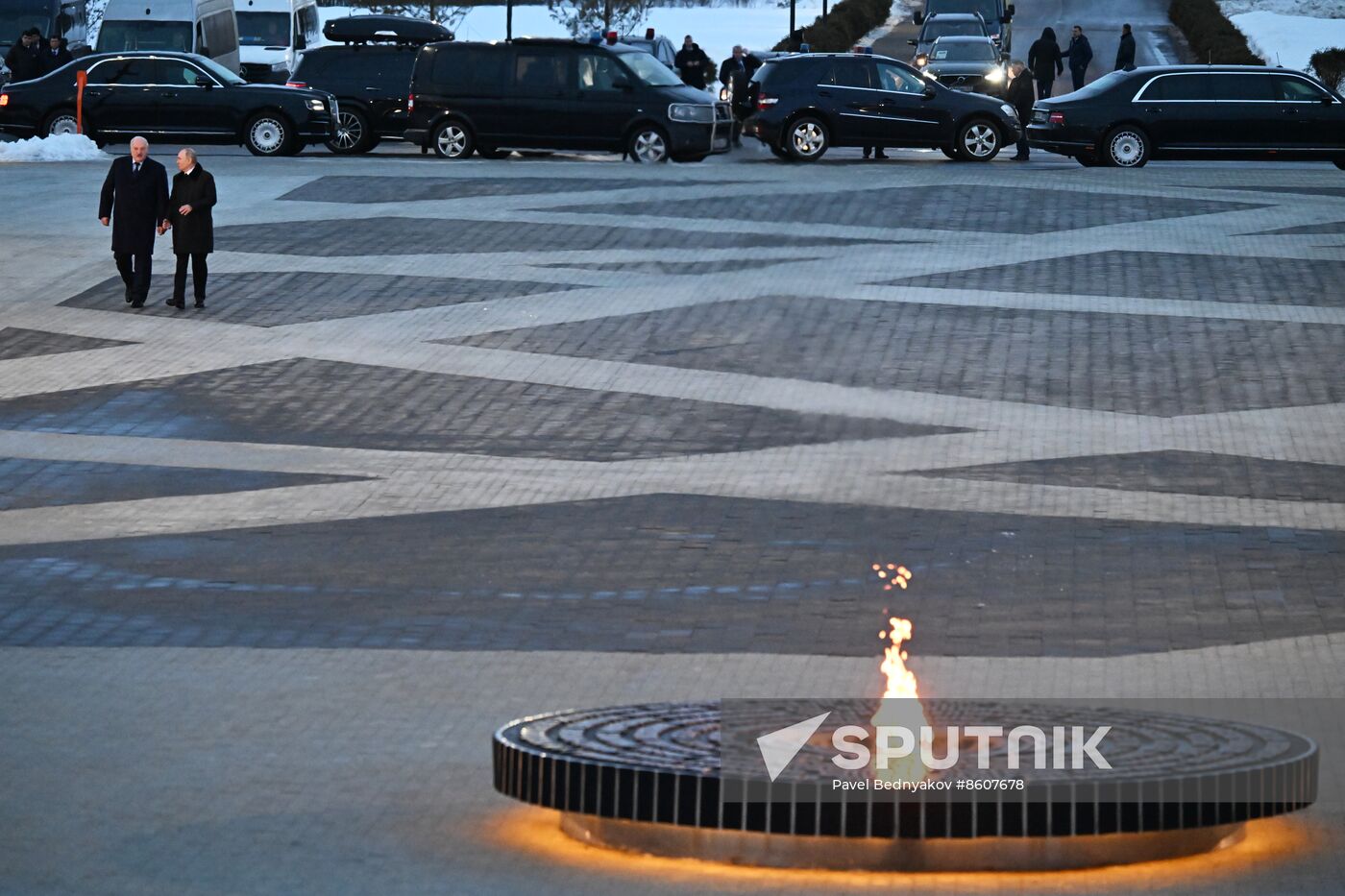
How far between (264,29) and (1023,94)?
56.0 ft

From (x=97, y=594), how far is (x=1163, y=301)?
10401 millimetres

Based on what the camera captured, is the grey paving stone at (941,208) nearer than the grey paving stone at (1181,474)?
No

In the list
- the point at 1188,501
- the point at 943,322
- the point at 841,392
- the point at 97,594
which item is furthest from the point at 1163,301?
the point at 97,594

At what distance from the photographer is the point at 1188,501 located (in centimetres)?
1104

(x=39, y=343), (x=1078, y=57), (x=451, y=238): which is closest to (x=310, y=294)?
(x=39, y=343)

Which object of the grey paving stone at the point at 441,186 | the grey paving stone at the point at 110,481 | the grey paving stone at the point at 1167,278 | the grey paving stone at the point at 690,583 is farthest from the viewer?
the grey paving stone at the point at 441,186

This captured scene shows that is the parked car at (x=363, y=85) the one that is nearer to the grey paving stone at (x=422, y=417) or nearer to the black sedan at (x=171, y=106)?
the black sedan at (x=171, y=106)

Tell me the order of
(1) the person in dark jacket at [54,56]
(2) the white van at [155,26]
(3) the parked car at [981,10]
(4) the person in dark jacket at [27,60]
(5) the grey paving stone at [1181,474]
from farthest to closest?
(3) the parked car at [981,10] < (2) the white van at [155,26] < (1) the person in dark jacket at [54,56] < (4) the person in dark jacket at [27,60] < (5) the grey paving stone at [1181,474]

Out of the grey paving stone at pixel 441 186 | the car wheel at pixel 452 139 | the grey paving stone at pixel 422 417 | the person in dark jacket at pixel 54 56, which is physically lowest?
the grey paving stone at pixel 422 417

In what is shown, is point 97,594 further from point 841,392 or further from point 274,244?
point 274,244

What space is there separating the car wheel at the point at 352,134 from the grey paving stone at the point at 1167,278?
1288cm

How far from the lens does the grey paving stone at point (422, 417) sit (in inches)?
493

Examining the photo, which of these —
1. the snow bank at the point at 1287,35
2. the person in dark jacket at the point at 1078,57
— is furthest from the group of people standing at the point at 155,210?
the snow bank at the point at 1287,35

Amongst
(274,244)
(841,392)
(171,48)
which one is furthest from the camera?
(171,48)
